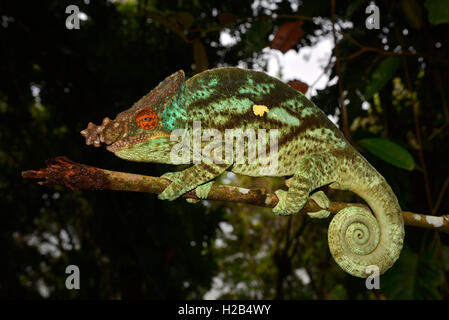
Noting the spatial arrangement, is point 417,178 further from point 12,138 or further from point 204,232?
point 12,138

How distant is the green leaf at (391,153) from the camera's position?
3.53 feet

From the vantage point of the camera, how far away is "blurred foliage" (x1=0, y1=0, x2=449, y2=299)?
1643 millimetres

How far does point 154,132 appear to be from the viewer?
31.1 inches

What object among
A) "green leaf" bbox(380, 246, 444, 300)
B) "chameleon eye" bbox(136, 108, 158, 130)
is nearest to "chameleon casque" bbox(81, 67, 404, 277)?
"chameleon eye" bbox(136, 108, 158, 130)

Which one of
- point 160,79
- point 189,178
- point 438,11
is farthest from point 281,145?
point 160,79

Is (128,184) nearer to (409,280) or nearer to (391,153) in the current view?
(391,153)

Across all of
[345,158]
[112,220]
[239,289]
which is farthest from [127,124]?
[239,289]

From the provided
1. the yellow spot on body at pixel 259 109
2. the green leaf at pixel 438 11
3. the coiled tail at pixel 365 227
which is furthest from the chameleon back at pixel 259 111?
the green leaf at pixel 438 11

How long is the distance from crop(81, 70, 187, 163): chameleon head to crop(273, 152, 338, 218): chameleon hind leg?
1.02 feet

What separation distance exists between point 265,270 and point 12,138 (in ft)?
13.7

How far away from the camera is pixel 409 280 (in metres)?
1.48

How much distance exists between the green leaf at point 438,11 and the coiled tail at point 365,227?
0.95 m

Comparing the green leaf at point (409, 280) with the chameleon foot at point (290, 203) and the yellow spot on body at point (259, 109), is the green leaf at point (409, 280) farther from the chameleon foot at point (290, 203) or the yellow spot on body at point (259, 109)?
the yellow spot on body at point (259, 109)

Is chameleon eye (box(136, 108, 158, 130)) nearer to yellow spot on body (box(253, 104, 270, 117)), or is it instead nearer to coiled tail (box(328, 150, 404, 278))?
yellow spot on body (box(253, 104, 270, 117))
